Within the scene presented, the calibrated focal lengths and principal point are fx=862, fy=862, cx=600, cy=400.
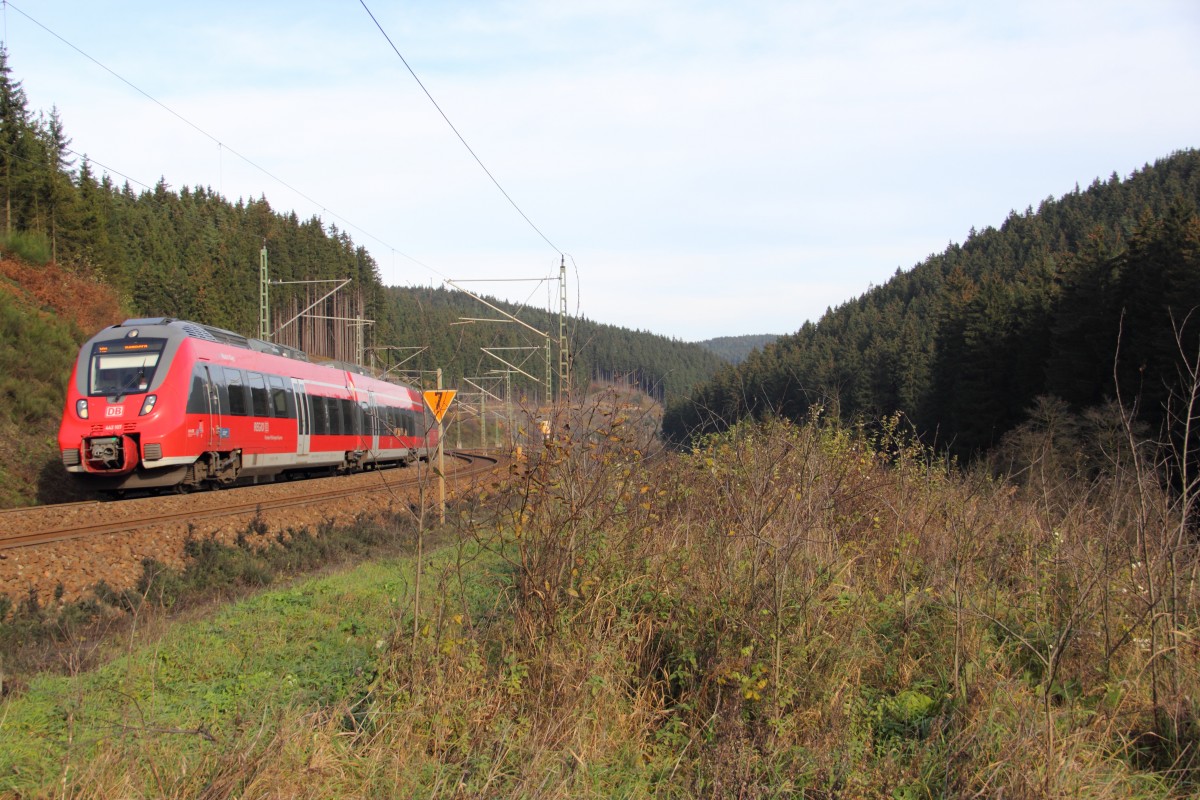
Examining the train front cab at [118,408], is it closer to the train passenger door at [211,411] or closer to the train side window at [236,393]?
the train passenger door at [211,411]

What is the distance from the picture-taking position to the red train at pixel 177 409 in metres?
15.4

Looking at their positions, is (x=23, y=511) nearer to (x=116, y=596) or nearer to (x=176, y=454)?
(x=176, y=454)

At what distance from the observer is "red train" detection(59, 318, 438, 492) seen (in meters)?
15.4

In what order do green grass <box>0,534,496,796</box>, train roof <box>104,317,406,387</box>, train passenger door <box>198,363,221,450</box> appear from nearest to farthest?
green grass <box>0,534,496,796</box> < train roof <box>104,317,406,387</box> < train passenger door <box>198,363,221,450</box>

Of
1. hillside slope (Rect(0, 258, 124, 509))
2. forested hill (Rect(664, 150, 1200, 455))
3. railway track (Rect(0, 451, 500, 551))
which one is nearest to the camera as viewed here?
railway track (Rect(0, 451, 500, 551))

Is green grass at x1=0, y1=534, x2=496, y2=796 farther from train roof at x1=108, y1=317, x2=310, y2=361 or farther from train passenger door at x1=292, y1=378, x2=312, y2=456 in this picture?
train passenger door at x1=292, y1=378, x2=312, y2=456

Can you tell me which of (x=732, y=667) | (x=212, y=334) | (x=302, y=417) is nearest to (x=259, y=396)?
(x=212, y=334)

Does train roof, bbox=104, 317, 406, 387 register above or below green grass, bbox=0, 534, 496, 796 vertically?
above

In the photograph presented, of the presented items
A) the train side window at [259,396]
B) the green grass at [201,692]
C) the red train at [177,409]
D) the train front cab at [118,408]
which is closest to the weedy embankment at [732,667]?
the green grass at [201,692]

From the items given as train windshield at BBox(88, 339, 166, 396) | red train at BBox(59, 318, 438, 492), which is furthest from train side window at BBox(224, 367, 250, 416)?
train windshield at BBox(88, 339, 166, 396)

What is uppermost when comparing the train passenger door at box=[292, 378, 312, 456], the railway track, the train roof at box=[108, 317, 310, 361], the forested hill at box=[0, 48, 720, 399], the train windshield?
the forested hill at box=[0, 48, 720, 399]

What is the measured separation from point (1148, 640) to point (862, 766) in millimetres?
2390

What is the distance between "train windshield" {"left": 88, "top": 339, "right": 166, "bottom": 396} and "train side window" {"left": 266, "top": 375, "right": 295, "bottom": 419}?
4095 mm

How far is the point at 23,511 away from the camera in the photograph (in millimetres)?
13047
